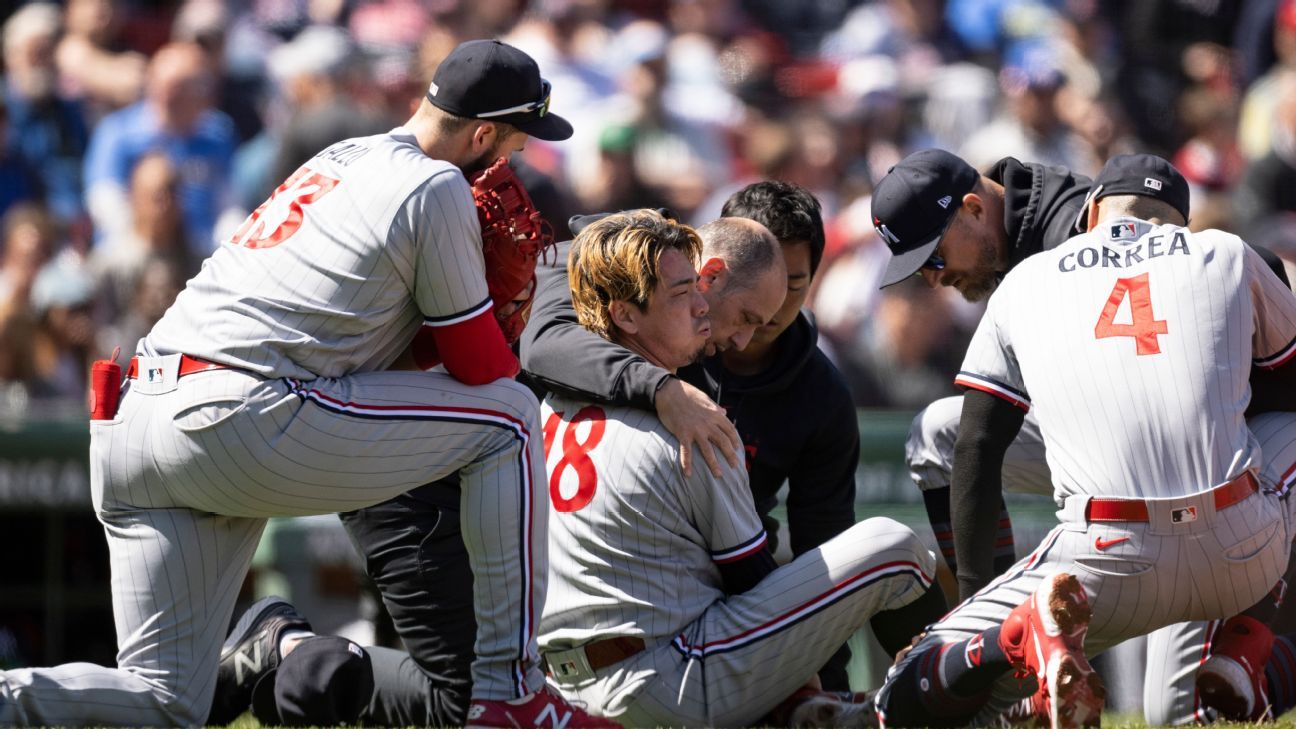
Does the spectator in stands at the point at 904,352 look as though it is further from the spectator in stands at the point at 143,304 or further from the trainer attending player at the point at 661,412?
the spectator in stands at the point at 143,304

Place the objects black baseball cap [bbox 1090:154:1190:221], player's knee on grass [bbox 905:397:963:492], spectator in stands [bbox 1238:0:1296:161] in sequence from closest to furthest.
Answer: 1. black baseball cap [bbox 1090:154:1190:221]
2. player's knee on grass [bbox 905:397:963:492]
3. spectator in stands [bbox 1238:0:1296:161]

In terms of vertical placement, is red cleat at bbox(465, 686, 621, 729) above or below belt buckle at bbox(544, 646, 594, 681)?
above

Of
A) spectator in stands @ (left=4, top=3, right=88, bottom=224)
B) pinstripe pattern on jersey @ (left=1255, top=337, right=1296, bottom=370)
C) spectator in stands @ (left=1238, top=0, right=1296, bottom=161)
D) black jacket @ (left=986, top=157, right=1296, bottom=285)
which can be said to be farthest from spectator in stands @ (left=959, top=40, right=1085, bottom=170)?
spectator in stands @ (left=4, top=3, right=88, bottom=224)

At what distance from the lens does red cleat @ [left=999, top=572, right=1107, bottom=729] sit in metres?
3.28

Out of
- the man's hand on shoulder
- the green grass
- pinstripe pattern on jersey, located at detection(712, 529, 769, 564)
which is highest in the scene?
the man's hand on shoulder

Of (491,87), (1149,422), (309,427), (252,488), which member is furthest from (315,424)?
(1149,422)

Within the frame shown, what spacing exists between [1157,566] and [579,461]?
53.8 inches

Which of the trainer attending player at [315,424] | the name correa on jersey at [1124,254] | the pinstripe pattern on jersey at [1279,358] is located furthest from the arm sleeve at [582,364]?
the pinstripe pattern on jersey at [1279,358]

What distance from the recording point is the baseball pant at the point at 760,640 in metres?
3.80

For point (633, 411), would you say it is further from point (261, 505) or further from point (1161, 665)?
point (1161, 665)

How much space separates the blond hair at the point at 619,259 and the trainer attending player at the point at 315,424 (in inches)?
17.4

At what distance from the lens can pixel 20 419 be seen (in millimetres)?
7223

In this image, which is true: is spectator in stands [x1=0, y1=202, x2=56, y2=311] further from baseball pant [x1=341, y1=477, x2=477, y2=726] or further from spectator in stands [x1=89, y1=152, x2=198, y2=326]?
baseball pant [x1=341, y1=477, x2=477, y2=726]

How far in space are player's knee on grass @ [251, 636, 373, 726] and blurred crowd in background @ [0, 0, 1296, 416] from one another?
407 centimetres
